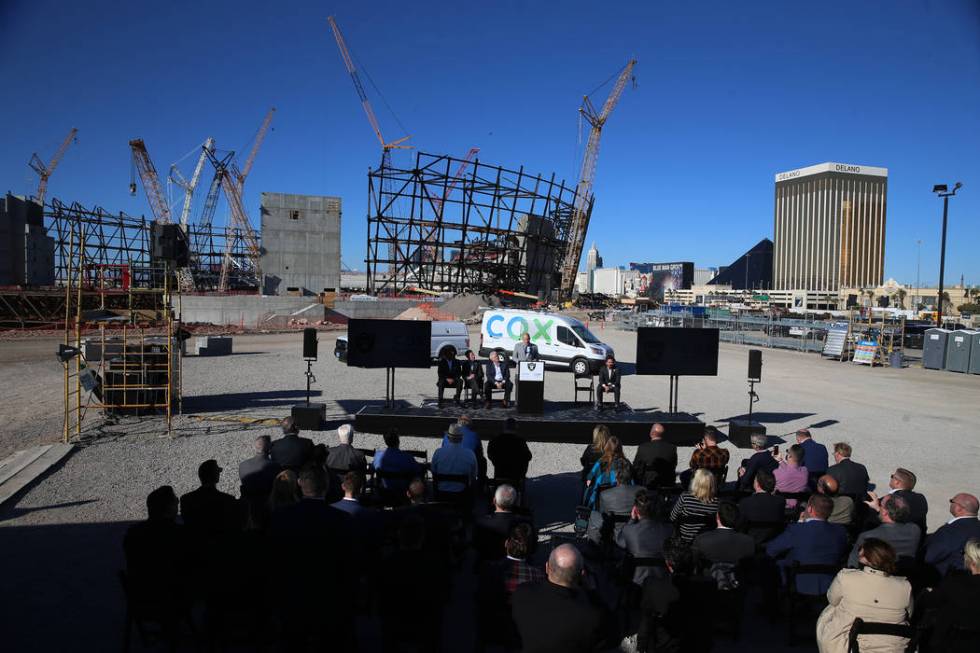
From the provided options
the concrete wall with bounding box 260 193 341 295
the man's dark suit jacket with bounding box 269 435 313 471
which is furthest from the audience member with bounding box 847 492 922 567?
the concrete wall with bounding box 260 193 341 295

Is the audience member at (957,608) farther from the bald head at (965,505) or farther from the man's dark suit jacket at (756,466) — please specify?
the man's dark suit jacket at (756,466)

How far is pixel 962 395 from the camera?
17.4 m

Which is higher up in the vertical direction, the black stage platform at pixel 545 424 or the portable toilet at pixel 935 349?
the portable toilet at pixel 935 349

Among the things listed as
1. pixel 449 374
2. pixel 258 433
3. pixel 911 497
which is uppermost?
pixel 449 374

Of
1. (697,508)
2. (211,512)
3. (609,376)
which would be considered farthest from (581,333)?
(211,512)

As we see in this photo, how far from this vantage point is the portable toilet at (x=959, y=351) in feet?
74.4

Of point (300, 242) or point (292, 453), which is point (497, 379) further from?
point (300, 242)

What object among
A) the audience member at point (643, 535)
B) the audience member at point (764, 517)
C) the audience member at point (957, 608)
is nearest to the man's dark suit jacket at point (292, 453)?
the audience member at point (643, 535)

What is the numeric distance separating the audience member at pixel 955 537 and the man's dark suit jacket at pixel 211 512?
5252 millimetres

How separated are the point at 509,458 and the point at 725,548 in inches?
109

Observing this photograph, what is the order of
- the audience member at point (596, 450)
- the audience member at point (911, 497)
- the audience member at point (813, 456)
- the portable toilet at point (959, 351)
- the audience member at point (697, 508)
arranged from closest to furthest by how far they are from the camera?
the audience member at point (697, 508)
the audience member at point (911, 497)
the audience member at point (596, 450)
the audience member at point (813, 456)
the portable toilet at point (959, 351)

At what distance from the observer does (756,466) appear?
6547mm

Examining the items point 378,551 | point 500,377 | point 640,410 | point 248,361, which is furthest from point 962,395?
point 248,361

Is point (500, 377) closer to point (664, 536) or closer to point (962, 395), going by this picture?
point (664, 536)
